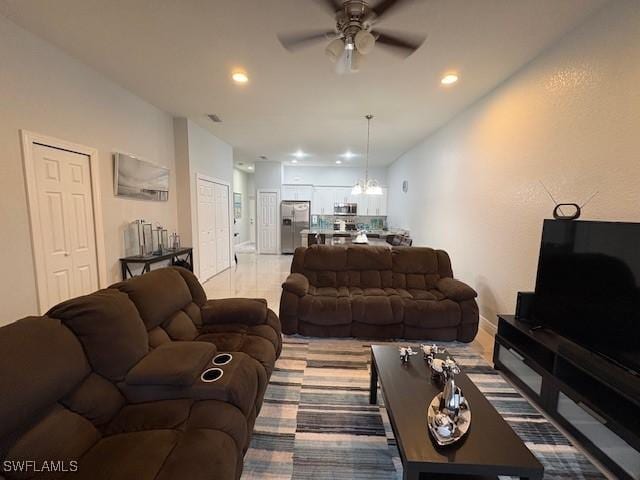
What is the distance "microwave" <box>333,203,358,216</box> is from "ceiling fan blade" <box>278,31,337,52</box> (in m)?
6.84

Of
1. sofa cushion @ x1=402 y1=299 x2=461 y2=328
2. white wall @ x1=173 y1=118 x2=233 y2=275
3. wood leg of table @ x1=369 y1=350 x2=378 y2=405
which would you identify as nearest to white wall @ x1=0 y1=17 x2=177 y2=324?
white wall @ x1=173 y1=118 x2=233 y2=275

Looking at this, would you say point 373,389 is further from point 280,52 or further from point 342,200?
point 342,200

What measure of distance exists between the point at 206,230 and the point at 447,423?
16.7ft

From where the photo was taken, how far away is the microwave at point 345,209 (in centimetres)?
878

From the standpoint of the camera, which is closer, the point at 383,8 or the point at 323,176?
the point at 383,8

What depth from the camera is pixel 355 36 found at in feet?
6.11

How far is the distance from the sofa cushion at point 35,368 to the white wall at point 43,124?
1.78 metres

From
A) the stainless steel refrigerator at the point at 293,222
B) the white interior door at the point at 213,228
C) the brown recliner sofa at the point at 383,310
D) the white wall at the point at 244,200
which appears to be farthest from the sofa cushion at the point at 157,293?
the white wall at the point at 244,200

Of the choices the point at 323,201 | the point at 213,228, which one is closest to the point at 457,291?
the point at 213,228

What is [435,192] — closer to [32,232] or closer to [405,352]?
[405,352]

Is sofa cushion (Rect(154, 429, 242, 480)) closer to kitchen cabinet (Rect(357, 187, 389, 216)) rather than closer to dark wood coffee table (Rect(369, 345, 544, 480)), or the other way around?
dark wood coffee table (Rect(369, 345, 544, 480))

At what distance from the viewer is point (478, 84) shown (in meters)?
3.19

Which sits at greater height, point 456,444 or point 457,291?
point 457,291

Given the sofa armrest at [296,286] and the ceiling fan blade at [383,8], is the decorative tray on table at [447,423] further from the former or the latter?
the ceiling fan blade at [383,8]
